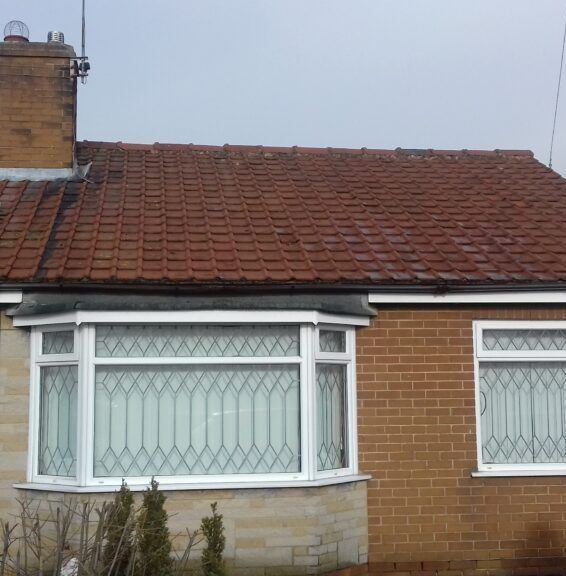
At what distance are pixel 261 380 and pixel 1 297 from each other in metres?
2.51

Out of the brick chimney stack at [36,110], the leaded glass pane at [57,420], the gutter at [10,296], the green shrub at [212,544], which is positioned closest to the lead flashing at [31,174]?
the brick chimney stack at [36,110]

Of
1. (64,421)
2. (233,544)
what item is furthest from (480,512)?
(64,421)

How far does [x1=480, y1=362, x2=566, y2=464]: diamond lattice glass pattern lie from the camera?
8617mm

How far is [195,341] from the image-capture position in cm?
800

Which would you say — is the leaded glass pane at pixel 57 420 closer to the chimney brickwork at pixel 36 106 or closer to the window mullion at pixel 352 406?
the window mullion at pixel 352 406

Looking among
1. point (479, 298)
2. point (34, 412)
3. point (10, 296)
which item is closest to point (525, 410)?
point (479, 298)

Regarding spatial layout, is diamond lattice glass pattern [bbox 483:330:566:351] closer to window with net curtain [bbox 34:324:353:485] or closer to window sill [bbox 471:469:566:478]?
window sill [bbox 471:469:566:478]

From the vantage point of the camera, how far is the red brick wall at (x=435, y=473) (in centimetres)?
825

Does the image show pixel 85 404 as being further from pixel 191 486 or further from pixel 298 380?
pixel 298 380

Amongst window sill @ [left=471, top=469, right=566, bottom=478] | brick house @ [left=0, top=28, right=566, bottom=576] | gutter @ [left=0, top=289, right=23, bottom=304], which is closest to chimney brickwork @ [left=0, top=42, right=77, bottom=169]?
brick house @ [left=0, top=28, right=566, bottom=576]

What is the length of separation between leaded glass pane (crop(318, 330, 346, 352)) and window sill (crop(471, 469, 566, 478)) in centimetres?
178

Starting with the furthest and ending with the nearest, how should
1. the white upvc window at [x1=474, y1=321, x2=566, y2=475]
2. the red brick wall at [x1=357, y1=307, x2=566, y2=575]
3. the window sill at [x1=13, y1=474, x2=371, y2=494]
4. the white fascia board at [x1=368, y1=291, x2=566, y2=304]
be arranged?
1. the white upvc window at [x1=474, y1=321, x2=566, y2=475]
2. the white fascia board at [x1=368, y1=291, x2=566, y2=304]
3. the red brick wall at [x1=357, y1=307, x2=566, y2=575]
4. the window sill at [x1=13, y1=474, x2=371, y2=494]

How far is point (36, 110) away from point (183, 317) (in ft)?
13.7

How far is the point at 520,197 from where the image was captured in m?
10.8
